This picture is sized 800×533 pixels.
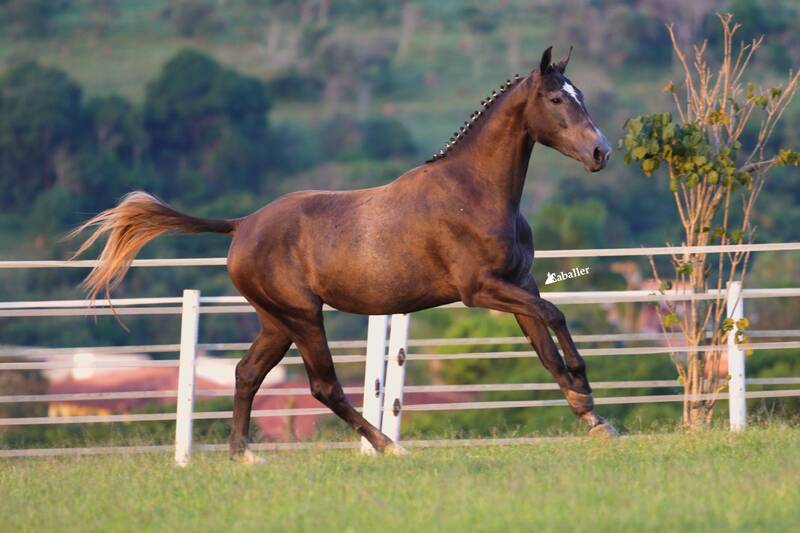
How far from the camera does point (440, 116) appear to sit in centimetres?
8344

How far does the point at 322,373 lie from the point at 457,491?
2263mm

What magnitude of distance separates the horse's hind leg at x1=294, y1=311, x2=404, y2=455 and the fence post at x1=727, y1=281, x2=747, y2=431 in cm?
236

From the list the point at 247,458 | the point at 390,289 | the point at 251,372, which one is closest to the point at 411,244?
the point at 390,289

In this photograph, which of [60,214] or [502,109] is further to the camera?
[60,214]

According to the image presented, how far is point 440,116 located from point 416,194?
250 ft

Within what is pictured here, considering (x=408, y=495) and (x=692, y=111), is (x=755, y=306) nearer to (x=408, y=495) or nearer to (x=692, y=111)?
(x=692, y=111)

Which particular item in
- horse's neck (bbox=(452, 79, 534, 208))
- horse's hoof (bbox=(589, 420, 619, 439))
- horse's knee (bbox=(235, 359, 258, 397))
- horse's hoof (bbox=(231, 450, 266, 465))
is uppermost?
horse's neck (bbox=(452, 79, 534, 208))

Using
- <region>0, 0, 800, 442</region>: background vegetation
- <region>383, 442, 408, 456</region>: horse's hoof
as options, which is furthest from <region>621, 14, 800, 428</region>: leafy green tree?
<region>0, 0, 800, 442</region>: background vegetation

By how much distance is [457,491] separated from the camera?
609cm

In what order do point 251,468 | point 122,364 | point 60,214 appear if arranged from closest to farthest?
point 251,468 < point 122,364 < point 60,214

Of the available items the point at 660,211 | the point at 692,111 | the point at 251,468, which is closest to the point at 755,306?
the point at 660,211

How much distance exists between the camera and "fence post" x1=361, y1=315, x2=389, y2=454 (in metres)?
9.12

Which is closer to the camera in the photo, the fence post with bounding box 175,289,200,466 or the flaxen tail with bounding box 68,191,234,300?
the flaxen tail with bounding box 68,191,234,300

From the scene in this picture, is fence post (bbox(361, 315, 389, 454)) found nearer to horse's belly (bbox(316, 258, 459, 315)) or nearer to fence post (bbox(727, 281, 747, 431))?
horse's belly (bbox(316, 258, 459, 315))
